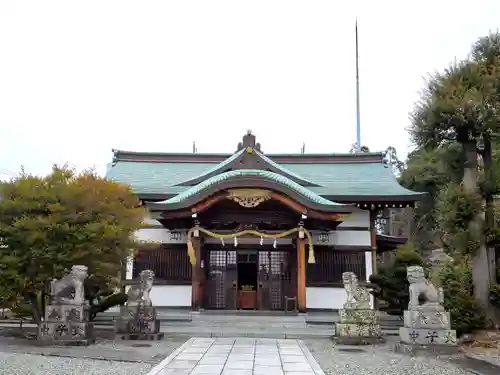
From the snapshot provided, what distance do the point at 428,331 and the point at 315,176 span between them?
1142cm

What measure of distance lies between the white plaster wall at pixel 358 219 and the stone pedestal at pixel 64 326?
10026 millimetres

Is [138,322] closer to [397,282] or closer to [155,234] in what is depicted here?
[155,234]

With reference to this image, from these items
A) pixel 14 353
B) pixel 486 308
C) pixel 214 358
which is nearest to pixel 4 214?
pixel 14 353

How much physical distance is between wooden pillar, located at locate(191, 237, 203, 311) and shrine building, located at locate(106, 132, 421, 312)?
0.03m

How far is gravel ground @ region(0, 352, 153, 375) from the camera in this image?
A: 23.3ft

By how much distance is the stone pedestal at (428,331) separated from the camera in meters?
9.41

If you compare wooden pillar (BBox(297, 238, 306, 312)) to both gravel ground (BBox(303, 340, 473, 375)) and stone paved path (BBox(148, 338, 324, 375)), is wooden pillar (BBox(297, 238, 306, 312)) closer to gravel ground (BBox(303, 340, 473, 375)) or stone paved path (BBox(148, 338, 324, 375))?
stone paved path (BBox(148, 338, 324, 375))

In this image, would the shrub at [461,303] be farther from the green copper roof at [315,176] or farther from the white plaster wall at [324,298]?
the green copper roof at [315,176]

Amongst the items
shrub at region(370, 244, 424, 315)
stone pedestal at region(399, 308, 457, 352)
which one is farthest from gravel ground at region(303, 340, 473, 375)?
shrub at region(370, 244, 424, 315)

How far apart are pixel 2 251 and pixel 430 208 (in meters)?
28.2

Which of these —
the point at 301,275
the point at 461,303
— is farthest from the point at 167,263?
the point at 461,303

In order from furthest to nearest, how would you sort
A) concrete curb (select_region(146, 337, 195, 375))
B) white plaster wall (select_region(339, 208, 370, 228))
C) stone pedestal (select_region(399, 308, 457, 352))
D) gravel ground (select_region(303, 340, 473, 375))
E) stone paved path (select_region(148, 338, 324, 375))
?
white plaster wall (select_region(339, 208, 370, 228)) < stone pedestal (select_region(399, 308, 457, 352)) < gravel ground (select_region(303, 340, 473, 375)) < stone paved path (select_region(148, 338, 324, 375)) < concrete curb (select_region(146, 337, 195, 375))

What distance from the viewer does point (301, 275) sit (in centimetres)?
1573

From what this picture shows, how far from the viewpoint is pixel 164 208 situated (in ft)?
50.1
